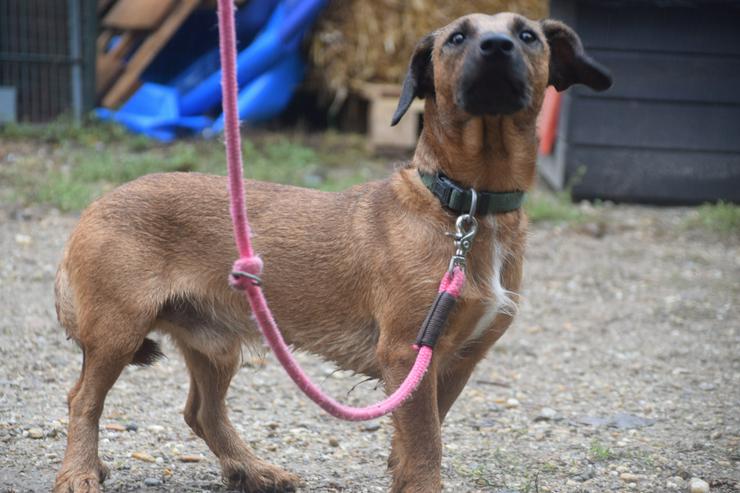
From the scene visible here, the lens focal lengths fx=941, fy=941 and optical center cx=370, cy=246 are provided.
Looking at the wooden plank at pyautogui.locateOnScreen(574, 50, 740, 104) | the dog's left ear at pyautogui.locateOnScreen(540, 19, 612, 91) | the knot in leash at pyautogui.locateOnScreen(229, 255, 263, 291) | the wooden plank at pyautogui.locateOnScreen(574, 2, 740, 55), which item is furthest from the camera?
the wooden plank at pyautogui.locateOnScreen(574, 50, 740, 104)

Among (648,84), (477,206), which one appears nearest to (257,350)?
(477,206)

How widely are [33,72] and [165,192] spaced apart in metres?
6.61

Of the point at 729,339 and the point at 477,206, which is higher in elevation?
Result: the point at 477,206

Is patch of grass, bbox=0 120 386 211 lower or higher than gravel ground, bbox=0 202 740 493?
higher

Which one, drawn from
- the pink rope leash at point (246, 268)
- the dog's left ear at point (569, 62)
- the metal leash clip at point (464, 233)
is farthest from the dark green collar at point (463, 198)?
the dog's left ear at point (569, 62)

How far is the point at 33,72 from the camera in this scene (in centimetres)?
939

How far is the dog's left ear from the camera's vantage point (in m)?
3.34

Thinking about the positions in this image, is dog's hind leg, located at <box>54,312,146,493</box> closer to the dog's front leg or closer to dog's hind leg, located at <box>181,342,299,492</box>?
dog's hind leg, located at <box>181,342,299,492</box>

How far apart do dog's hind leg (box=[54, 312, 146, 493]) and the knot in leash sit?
3.33 feet

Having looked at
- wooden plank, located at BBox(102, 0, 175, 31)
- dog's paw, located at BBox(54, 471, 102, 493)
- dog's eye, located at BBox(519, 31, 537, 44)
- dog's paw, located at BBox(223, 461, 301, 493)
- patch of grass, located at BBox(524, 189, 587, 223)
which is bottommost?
dog's paw, located at BBox(223, 461, 301, 493)

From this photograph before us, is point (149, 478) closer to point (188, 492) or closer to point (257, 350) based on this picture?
point (188, 492)

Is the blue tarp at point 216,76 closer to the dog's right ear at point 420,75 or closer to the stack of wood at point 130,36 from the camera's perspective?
the stack of wood at point 130,36

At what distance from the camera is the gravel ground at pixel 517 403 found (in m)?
3.67

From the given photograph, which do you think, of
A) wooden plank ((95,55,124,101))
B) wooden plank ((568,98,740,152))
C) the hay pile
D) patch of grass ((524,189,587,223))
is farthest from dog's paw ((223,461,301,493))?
wooden plank ((95,55,124,101))
